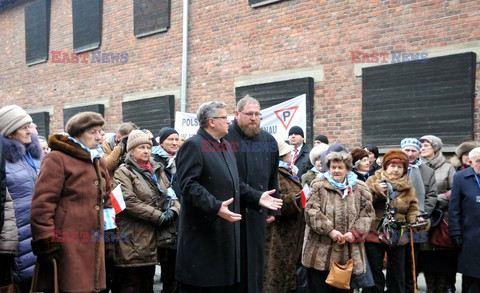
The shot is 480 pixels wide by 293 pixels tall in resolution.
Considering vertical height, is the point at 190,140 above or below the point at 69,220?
above

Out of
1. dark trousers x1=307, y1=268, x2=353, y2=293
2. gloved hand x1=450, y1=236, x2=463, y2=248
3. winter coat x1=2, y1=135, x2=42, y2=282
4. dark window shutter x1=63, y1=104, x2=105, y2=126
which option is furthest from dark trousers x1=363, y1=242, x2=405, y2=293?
dark window shutter x1=63, y1=104, x2=105, y2=126

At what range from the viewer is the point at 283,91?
33.9 ft

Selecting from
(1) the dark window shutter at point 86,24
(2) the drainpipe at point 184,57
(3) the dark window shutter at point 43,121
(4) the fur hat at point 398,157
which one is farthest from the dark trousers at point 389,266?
(3) the dark window shutter at point 43,121

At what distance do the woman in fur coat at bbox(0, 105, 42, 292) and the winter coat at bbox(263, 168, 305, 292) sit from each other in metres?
2.70

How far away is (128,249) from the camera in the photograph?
4.83 metres

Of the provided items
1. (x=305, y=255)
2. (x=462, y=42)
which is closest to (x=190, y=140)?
(x=305, y=255)

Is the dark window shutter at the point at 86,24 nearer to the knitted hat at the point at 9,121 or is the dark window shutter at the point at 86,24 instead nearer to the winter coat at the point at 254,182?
the winter coat at the point at 254,182

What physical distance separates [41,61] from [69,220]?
13883 millimetres

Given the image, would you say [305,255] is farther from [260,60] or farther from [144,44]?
[144,44]

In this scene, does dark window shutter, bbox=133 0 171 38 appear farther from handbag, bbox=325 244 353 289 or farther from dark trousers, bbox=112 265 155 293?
handbag, bbox=325 244 353 289

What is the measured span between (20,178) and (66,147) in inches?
17.7

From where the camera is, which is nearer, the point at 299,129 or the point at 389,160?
the point at 389,160

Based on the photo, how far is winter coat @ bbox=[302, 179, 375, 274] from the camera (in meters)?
4.96

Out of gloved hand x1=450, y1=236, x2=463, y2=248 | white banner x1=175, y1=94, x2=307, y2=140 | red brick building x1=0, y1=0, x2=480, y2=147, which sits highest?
red brick building x1=0, y1=0, x2=480, y2=147
